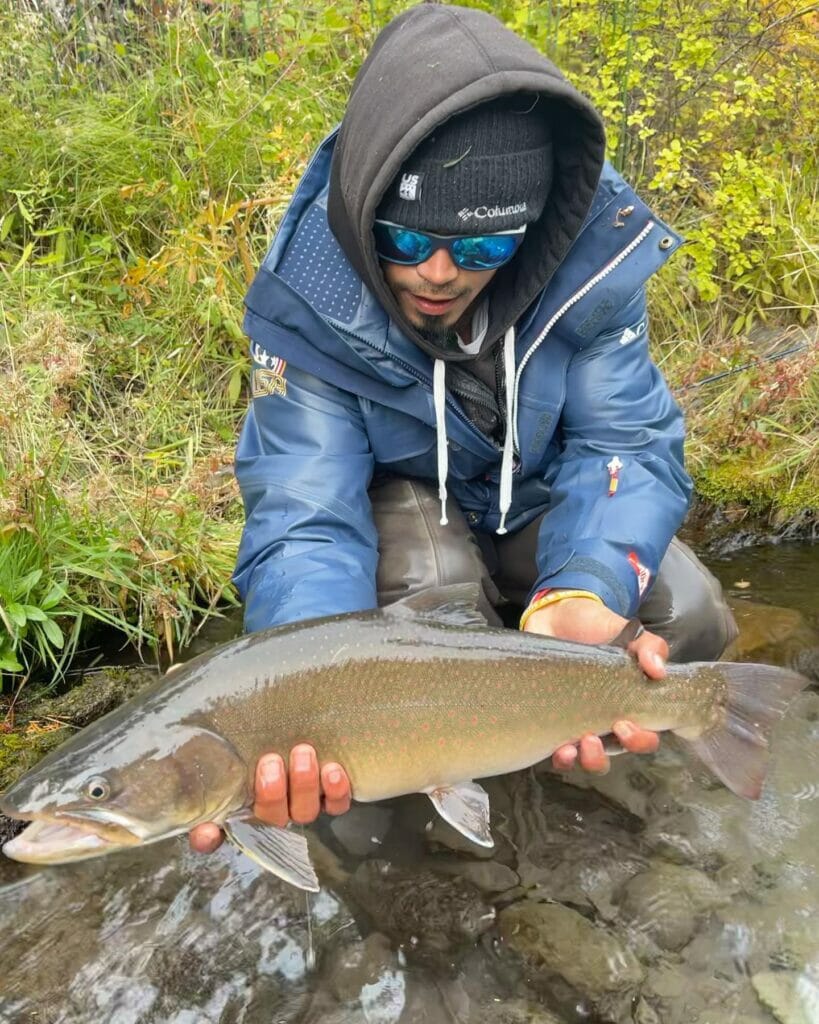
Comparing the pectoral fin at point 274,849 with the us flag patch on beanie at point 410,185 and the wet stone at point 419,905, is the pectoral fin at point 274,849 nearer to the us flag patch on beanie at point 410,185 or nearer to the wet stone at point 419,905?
the wet stone at point 419,905

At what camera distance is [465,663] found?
232 centimetres

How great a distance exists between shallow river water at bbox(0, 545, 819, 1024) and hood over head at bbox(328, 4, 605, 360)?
5.20 feet

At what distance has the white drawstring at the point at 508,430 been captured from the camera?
2902 millimetres

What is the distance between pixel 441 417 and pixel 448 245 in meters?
0.57

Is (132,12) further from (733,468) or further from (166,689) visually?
(166,689)

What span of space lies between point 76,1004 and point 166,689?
40.3 inches

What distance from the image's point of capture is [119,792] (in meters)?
1.96

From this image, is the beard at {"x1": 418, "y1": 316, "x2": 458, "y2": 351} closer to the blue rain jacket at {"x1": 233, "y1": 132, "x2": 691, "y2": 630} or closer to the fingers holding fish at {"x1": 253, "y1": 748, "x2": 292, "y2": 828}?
the blue rain jacket at {"x1": 233, "y1": 132, "x2": 691, "y2": 630}

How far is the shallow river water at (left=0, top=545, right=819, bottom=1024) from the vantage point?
248cm

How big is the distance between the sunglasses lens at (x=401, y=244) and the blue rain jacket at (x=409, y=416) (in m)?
0.19

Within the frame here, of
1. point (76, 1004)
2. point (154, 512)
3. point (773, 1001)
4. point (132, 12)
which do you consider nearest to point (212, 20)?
point (132, 12)

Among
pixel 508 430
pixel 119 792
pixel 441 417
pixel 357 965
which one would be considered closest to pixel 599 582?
pixel 508 430

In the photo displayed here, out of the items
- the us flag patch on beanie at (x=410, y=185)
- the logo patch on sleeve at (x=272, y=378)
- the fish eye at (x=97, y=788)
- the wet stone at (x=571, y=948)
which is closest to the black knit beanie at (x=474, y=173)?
the us flag patch on beanie at (x=410, y=185)

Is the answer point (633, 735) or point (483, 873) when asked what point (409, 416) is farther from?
point (483, 873)
